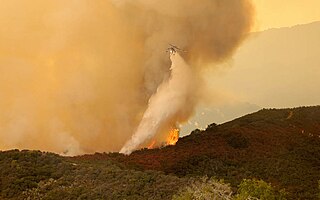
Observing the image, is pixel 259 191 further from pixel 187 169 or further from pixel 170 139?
pixel 170 139

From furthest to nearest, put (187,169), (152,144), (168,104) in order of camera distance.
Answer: (152,144) < (168,104) < (187,169)

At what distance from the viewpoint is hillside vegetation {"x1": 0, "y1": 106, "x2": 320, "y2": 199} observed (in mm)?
22625

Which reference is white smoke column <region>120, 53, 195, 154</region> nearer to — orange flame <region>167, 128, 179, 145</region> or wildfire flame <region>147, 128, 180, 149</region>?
wildfire flame <region>147, 128, 180, 149</region>

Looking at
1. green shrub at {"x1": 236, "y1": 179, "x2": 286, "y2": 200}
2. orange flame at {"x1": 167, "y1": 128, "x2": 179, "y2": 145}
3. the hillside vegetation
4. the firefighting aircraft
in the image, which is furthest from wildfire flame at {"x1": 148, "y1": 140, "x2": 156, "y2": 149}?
green shrub at {"x1": 236, "y1": 179, "x2": 286, "y2": 200}

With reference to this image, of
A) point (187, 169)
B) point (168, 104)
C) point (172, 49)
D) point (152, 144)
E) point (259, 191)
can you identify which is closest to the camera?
point (259, 191)

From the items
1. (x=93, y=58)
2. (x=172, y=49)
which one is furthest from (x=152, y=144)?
(x=93, y=58)

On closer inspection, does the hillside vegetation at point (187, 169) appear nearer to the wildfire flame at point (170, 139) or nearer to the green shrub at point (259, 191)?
the green shrub at point (259, 191)

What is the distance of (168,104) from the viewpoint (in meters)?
36.2

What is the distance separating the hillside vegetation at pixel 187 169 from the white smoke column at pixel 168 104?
82.1 inches

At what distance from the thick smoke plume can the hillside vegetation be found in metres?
5.77

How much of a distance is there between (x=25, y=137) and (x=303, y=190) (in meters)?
23.3

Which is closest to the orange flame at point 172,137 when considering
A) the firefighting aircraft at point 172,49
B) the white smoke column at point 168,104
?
the white smoke column at point 168,104

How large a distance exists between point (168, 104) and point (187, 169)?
8.05 meters

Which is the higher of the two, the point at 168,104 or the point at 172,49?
the point at 172,49
